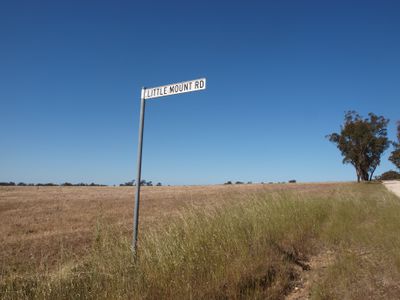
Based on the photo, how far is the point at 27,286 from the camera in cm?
420

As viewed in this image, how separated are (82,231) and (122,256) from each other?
22.4ft

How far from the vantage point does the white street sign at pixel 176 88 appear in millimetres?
4359

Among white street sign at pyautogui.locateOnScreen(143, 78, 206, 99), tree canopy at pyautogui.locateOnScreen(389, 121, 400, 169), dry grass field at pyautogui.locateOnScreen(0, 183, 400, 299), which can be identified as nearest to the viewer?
dry grass field at pyautogui.locateOnScreen(0, 183, 400, 299)

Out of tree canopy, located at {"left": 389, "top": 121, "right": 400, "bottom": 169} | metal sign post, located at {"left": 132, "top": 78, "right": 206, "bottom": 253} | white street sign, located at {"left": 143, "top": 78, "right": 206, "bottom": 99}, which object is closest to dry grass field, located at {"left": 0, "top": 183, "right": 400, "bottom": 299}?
metal sign post, located at {"left": 132, "top": 78, "right": 206, "bottom": 253}

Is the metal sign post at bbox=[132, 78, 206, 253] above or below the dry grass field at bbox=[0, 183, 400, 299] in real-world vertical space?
above

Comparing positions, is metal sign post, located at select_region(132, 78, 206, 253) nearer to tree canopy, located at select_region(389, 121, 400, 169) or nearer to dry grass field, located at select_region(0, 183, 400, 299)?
dry grass field, located at select_region(0, 183, 400, 299)

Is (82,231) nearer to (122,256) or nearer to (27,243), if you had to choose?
(27,243)

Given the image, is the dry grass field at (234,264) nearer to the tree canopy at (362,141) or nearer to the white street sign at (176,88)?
the white street sign at (176,88)

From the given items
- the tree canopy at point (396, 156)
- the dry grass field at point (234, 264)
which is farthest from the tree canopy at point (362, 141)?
the dry grass field at point (234, 264)

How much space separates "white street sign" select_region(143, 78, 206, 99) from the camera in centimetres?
436

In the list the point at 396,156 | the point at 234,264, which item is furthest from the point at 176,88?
the point at 396,156

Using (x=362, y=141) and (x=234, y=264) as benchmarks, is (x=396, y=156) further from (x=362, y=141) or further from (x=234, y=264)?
(x=234, y=264)

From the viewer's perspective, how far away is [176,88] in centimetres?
453

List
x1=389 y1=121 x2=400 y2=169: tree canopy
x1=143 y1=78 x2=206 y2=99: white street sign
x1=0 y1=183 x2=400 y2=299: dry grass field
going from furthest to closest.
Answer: x1=389 y1=121 x2=400 y2=169: tree canopy → x1=143 y1=78 x2=206 y2=99: white street sign → x1=0 y1=183 x2=400 y2=299: dry grass field
